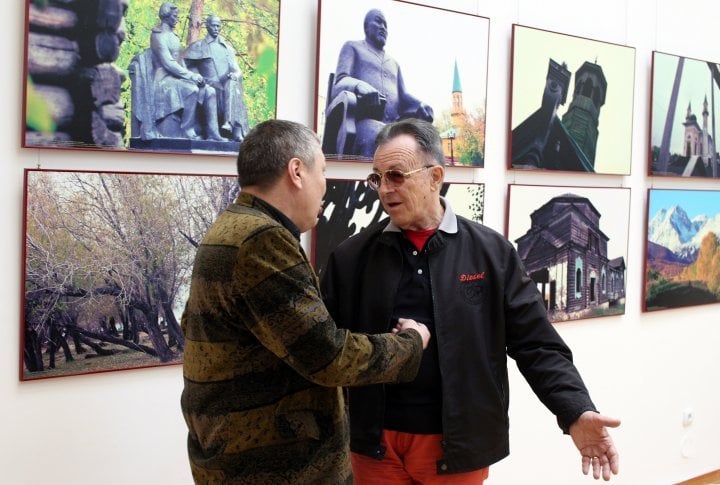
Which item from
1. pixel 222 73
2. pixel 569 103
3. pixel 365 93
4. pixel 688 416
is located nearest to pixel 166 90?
pixel 222 73

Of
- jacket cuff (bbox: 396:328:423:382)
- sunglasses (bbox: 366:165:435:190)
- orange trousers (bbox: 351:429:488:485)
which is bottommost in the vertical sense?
orange trousers (bbox: 351:429:488:485)

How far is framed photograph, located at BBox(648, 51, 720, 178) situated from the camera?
4.56 m

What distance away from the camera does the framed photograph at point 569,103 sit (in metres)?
3.95

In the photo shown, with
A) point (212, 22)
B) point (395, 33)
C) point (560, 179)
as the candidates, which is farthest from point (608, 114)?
point (212, 22)

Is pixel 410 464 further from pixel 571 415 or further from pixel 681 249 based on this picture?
pixel 681 249

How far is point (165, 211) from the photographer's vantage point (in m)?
2.90

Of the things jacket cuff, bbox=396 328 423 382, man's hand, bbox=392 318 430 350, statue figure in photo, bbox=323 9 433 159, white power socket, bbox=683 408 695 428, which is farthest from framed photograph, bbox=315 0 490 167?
white power socket, bbox=683 408 695 428

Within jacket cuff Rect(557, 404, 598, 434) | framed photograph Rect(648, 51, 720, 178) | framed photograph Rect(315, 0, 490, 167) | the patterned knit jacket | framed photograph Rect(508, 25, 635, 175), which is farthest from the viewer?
framed photograph Rect(648, 51, 720, 178)

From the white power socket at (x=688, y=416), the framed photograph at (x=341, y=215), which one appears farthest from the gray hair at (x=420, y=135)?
the white power socket at (x=688, y=416)

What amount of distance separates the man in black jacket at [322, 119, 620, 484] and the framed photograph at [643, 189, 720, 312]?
243 cm

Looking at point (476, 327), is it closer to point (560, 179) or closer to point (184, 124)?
point (184, 124)

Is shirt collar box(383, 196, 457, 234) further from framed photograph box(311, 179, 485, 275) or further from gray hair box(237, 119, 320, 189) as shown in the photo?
framed photograph box(311, 179, 485, 275)

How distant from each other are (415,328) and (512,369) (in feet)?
6.34

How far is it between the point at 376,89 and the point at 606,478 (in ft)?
5.92
